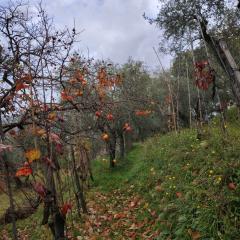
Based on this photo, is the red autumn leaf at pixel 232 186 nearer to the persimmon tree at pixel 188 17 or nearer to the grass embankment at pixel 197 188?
the grass embankment at pixel 197 188

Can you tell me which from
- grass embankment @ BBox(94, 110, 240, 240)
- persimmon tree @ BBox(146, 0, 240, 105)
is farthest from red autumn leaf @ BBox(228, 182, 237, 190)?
persimmon tree @ BBox(146, 0, 240, 105)

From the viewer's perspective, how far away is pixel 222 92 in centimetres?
2530

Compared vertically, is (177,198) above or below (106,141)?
below

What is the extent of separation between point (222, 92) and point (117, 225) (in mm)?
17902

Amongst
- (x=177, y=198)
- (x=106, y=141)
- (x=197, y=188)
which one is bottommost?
(x=177, y=198)

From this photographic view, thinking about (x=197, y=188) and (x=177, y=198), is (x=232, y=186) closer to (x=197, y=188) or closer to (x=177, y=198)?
(x=197, y=188)

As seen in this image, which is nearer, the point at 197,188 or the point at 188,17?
the point at 197,188

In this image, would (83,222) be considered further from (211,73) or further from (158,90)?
(158,90)

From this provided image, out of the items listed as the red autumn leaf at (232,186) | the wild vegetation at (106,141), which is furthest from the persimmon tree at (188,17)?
the red autumn leaf at (232,186)

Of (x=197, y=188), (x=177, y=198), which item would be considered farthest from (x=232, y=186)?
(x=177, y=198)

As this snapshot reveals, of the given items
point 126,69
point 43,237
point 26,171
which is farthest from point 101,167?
point 26,171

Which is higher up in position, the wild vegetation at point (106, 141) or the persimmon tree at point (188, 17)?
the persimmon tree at point (188, 17)

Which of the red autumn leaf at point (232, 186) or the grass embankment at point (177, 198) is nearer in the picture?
the grass embankment at point (177, 198)

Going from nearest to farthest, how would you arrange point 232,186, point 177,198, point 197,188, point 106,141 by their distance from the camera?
1. point 232,186
2. point 197,188
3. point 177,198
4. point 106,141
